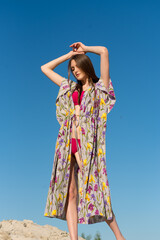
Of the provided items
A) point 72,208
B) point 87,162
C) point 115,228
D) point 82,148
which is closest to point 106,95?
point 82,148

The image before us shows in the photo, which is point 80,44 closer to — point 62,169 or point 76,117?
point 76,117

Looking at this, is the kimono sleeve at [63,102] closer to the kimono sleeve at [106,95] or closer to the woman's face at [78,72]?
the woman's face at [78,72]

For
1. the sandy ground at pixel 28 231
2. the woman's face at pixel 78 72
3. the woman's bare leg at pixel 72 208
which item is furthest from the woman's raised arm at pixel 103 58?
the sandy ground at pixel 28 231

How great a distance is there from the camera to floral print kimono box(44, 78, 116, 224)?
3932 millimetres

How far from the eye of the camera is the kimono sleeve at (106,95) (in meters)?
4.26

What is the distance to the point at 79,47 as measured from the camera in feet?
14.6

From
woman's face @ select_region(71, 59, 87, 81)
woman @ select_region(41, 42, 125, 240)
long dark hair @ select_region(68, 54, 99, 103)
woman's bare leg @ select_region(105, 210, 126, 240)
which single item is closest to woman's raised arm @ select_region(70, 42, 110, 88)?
woman @ select_region(41, 42, 125, 240)

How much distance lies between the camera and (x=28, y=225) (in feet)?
22.7

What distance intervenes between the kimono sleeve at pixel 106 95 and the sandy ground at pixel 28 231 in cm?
333

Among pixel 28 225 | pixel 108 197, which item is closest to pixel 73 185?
pixel 108 197

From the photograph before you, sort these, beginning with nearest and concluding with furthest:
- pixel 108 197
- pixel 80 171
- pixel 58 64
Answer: pixel 108 197 < pixel 80 171 < pixel 58 64

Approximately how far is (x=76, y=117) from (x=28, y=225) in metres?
3.58

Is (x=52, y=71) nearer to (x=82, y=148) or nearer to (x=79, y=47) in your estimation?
(x=79, y=47)

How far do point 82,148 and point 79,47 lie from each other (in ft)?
4.31
